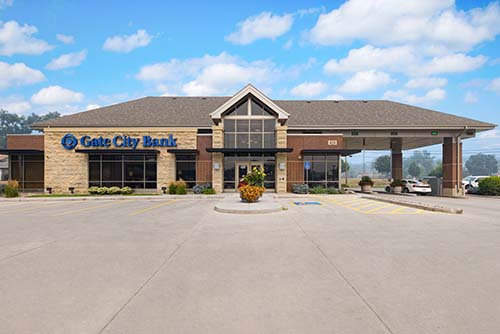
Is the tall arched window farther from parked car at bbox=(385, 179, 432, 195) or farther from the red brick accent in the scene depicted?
the red brick accent

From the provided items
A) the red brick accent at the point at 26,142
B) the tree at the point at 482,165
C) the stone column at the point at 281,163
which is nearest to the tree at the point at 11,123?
the red brick accent at the point at 26,142

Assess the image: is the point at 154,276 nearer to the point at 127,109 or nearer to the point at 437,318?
the point at 437,318

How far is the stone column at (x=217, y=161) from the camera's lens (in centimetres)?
2512

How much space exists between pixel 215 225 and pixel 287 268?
198 inches

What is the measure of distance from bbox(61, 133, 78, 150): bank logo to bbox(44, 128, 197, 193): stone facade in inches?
12.1

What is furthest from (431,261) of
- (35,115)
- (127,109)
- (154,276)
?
(35,115)

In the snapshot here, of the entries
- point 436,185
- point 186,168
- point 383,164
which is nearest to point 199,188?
point 186,168

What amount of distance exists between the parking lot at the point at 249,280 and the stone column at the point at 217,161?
15.5 metres

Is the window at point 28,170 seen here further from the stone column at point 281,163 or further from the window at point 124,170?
the stone column at point 281,163

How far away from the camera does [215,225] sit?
10305 millimetres

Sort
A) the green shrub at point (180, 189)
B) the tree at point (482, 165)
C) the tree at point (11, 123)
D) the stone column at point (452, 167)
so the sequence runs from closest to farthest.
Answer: the green shrub at point (180, 189) < the stone column at point (452, 167) < the tree at point (11, 123) < the tree at point (482, 165)

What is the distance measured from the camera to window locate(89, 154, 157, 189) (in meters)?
25.9

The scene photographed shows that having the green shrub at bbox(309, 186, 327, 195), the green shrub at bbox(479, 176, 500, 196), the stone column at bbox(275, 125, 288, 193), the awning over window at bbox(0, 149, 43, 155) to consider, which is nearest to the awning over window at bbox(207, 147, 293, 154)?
the stone column at bbox(275, 125, 288, 193)

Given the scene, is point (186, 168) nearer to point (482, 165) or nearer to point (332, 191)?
point (332, 191)
